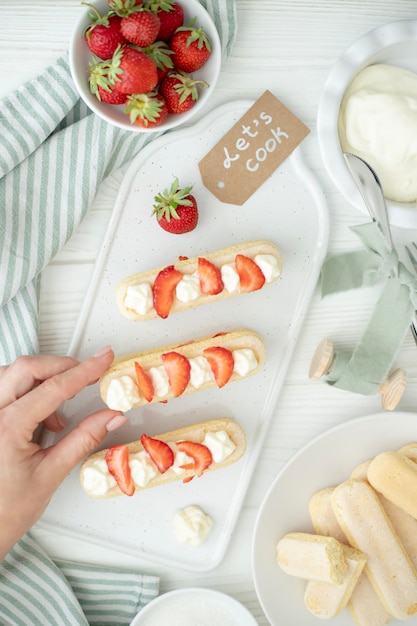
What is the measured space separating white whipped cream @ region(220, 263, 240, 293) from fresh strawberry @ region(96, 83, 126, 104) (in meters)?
0.44

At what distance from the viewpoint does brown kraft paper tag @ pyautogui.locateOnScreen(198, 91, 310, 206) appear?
1.62m

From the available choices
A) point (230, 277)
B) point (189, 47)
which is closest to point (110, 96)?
point (189, 47)

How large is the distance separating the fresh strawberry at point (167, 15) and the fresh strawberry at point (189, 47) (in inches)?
0.5

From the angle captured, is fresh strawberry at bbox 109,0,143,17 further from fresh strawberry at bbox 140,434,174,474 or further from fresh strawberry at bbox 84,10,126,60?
fresh strawberry at bbox 140,434,174,474

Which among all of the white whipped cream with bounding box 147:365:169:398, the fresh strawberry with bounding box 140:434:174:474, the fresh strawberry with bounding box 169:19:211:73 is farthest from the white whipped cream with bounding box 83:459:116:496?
the fresh strawberry with bounding box 169:19:211:73

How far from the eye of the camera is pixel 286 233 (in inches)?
64.7

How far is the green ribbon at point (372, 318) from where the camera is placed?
1575 millimetres

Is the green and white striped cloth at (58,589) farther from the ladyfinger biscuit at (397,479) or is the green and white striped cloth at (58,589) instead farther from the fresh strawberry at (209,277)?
the fresh strawberry at (209,277)

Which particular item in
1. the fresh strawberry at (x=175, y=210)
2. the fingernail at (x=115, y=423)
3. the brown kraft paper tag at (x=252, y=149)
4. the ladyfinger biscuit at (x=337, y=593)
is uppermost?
the brown kraft paper tag at (x=252, y=149)

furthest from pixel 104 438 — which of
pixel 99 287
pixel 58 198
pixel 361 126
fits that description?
pixel 361 126

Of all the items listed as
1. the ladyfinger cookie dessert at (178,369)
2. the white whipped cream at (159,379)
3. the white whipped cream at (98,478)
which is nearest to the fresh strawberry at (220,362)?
the ladyfinger cookie dessert at (178,369)

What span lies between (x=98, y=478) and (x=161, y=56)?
3.15 feet

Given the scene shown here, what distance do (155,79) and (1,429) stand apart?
819mm

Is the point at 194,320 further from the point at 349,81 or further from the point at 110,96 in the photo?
the point at 349,81
